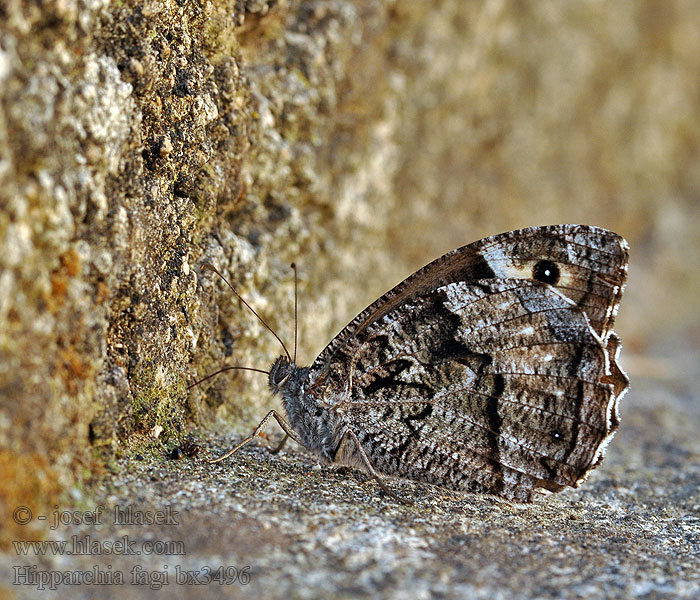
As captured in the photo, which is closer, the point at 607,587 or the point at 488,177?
the point at 607,587

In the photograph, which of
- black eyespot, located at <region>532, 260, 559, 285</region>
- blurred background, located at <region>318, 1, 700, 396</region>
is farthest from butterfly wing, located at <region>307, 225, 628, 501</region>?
blurred background, located at <region>318, 1, 700, 396</region>

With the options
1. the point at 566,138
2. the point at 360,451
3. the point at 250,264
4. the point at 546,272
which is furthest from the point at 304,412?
the point at 566,138

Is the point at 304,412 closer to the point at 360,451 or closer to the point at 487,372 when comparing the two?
the point at 360,451

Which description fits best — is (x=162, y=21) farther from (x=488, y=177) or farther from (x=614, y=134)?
(x=614, y=134)

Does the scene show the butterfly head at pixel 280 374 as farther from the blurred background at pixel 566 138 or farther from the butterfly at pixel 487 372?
the blurred background at pixel 566 138

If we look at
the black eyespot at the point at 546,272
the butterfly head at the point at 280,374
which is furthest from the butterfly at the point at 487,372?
the butterfly head at the point at 280,374

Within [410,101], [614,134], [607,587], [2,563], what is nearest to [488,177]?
[410,101]
